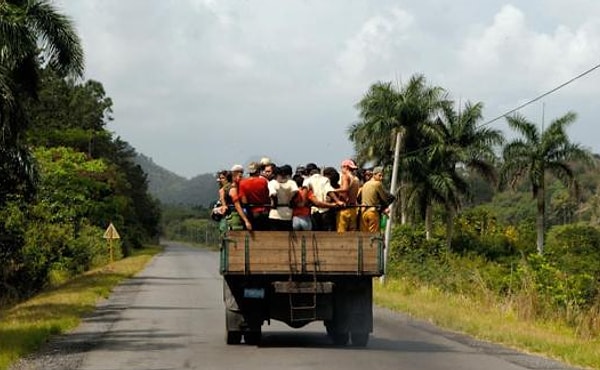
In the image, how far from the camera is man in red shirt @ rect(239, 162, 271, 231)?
14578 mm

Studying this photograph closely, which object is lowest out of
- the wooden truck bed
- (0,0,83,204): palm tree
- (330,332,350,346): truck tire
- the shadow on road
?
the shadow on road

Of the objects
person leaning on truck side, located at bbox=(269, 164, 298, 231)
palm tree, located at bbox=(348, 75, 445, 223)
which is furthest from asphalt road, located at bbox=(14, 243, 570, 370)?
palm tree, located at bbox=(348, 75, 445, 223)

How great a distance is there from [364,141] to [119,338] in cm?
4169

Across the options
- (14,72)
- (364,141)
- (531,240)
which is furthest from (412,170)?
(14,72)

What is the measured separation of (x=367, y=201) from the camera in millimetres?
15305

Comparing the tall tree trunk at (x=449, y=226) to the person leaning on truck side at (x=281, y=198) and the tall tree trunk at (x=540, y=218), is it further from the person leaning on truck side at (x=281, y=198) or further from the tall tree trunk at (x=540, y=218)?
the person leaning on truck side at (x=281, y=198)

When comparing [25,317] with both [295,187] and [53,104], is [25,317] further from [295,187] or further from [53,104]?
[53,104]

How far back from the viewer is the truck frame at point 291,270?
1412cm

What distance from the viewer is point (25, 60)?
81.2 feet

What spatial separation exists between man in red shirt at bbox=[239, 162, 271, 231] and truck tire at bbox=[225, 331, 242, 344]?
1.67m

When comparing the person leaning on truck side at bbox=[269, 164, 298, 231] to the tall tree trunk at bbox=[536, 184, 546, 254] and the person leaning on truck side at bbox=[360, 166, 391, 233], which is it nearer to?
the person leaning on truck side at bbox=[360, 166, 391, 233]

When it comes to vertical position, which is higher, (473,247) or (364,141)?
(364,141)

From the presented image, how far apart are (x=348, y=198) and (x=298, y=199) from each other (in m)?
0.95


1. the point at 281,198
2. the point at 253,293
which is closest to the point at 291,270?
the point at 253,293
